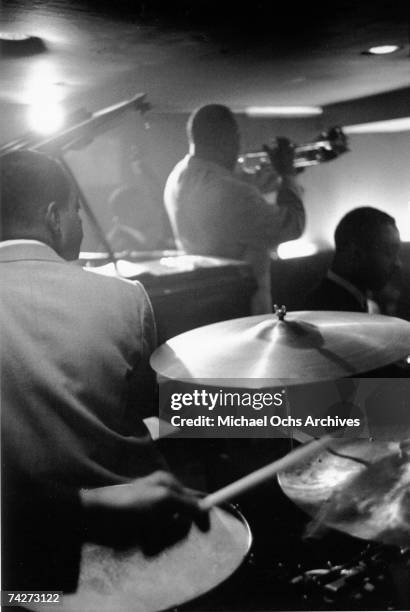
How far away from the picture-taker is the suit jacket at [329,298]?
160 cm

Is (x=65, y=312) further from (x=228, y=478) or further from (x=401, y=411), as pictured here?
(x=401, y=411)

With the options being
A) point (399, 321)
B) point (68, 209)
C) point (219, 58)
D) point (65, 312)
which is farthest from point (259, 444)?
point (219, 58)

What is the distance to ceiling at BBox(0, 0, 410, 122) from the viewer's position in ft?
4.11

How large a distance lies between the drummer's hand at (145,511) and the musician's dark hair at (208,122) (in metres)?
0.87

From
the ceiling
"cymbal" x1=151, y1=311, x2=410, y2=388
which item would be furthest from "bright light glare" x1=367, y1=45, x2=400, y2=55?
"cymbal" x1=151, y1=311, x2=410, y2=388

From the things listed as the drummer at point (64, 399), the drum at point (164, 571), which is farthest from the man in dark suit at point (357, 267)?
the drum at point (164, 571)

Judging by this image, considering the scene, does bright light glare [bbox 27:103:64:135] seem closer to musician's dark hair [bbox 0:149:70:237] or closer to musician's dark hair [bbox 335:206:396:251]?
musician's dark hair [bbox 0:149:70:237]

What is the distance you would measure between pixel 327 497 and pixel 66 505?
0.63m

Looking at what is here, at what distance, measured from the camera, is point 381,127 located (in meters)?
1.50

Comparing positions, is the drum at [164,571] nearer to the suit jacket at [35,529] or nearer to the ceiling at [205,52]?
the suit jacket at [35,529]

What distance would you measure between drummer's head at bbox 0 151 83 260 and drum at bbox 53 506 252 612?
72 centimetres

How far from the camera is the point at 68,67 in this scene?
150 cm

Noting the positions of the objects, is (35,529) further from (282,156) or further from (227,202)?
(282,156)

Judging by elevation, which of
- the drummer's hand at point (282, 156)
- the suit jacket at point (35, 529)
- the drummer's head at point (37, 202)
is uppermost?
the drummer's hand at point (282, 156)
